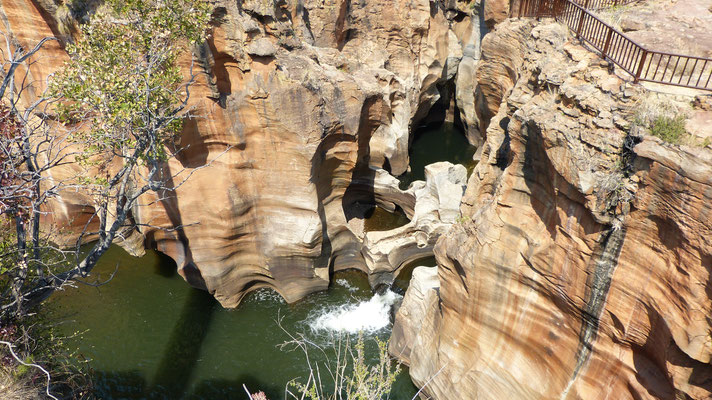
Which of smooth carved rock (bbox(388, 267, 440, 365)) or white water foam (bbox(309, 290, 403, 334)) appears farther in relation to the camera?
white water foam (bbox(309, 290, 403, 334))

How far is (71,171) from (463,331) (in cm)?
1448

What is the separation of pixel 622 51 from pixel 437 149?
1668 centimetres

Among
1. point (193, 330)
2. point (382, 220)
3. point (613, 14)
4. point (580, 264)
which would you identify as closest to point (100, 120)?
point (193, 330)

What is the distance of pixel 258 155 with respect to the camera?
14000 mm

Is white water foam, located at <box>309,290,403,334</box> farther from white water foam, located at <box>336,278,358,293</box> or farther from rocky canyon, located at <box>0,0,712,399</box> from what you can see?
rocky canyon, located at <box>0,0,712,399</box>

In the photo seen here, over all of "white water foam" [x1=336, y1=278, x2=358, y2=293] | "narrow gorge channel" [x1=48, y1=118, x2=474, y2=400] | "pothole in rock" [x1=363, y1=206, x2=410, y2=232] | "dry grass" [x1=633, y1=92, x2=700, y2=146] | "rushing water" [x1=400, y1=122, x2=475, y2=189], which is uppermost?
"dry grass" [x1=633, y1=92, x2=700, y2=146]

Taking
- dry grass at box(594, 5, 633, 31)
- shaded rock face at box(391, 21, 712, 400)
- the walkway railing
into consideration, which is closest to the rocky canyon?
shaded rock face at box(391, 21, 712, 400)

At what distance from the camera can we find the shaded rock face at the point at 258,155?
12.9 meters

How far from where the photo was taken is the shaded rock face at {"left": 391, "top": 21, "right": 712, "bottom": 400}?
7020mm

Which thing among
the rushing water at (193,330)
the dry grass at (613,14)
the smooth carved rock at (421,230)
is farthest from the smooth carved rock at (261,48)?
the dry grass at (613,14)

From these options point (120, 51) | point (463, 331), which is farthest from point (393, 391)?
point (120, 51)

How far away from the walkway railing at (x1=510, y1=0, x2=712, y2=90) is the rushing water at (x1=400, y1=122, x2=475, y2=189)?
9.12 meters

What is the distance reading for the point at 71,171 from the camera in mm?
16812

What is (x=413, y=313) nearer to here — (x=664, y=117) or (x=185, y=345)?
(x=185, y=345)
